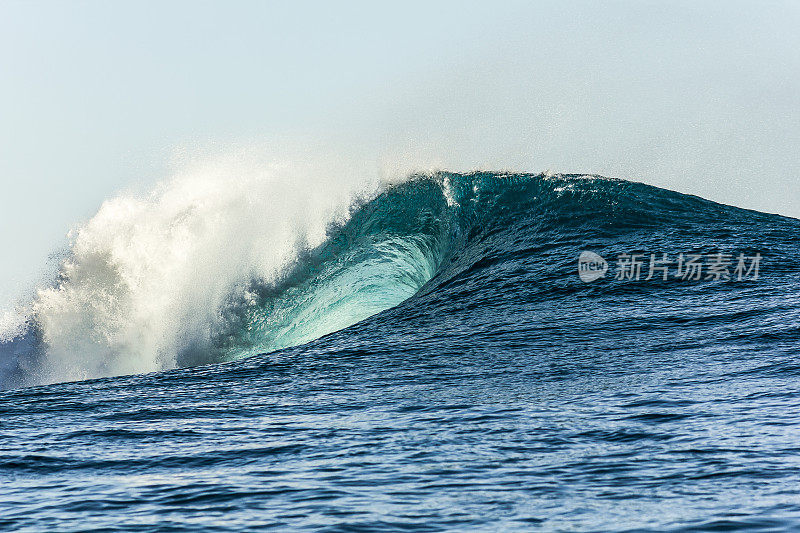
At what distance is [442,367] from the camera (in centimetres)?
722

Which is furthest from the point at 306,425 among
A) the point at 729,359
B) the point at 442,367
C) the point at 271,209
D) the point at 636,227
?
the point at 271,209

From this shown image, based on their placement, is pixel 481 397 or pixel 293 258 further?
pixel 293 258

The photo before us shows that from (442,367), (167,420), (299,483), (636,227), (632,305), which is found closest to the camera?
(299,483)

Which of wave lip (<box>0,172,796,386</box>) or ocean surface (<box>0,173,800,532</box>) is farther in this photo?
wave lip (<box>0,172,796,386</box>)

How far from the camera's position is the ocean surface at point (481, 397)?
138 inches

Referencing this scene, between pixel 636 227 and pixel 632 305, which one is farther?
pixel 636 227

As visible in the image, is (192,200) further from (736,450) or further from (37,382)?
(736,450)

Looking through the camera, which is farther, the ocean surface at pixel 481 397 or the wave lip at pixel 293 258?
the wave lip at pixel 293 258

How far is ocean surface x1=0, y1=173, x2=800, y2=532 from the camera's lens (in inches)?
138

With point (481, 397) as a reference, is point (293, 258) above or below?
above

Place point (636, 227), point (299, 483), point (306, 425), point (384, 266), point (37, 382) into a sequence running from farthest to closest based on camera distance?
point (37, 382), point (384, 266), point (636, 227), point (306, 425), point (299, 483)

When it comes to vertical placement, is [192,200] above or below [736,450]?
above

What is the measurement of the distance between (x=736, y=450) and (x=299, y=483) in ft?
7.49

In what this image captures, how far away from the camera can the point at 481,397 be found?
5840 millimetres
